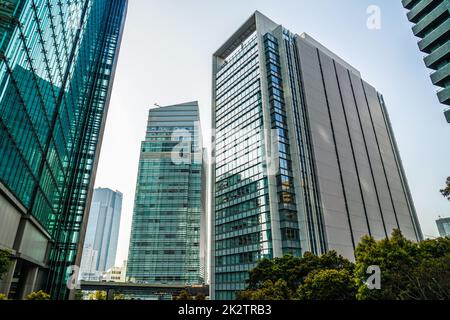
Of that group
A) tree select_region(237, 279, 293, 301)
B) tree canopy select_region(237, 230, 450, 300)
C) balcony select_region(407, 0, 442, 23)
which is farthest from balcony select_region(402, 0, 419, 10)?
tree select_region(237, 279, 293, 301)

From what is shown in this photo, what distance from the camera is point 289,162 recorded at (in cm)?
5759

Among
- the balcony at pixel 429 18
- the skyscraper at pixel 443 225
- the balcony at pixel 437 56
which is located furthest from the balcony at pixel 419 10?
the skyscraper at pixel 443 225

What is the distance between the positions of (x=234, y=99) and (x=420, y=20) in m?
40.4

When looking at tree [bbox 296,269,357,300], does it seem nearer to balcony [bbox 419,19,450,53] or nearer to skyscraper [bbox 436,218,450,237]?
balcony [bbox 419,19,450,53]

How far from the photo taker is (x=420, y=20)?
1533 inches

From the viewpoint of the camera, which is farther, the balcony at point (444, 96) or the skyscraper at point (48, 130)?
the balcony at point (444, 96)

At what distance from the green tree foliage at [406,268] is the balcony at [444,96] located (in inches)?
700

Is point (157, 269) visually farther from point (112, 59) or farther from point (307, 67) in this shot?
point (307, 67)

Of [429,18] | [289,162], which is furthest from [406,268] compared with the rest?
[289,162]

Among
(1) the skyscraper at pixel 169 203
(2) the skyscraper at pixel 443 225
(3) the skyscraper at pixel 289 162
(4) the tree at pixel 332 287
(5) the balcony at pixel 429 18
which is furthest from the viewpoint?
(2) the skyscraper at pixel 443 225

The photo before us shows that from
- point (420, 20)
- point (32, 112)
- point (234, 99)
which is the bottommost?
point (32, 112)

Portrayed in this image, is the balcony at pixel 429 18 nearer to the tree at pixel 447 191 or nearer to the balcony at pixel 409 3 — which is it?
the balcony at pixel 409 3

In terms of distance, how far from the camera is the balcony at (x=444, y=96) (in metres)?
34.7
